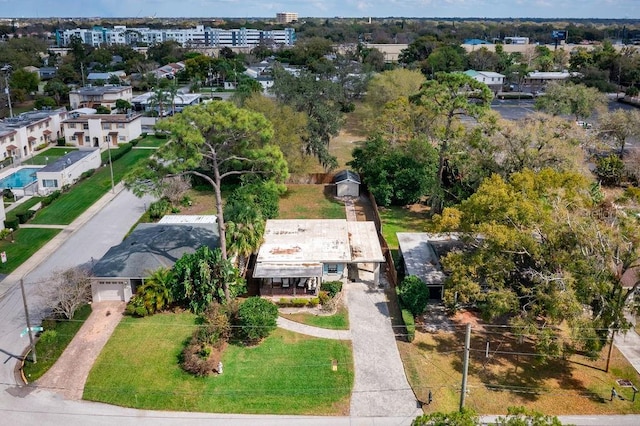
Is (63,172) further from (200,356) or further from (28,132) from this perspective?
(200,356)

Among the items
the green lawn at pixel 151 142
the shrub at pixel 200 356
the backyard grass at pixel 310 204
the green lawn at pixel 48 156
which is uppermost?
the green lawn at pixel 151 142

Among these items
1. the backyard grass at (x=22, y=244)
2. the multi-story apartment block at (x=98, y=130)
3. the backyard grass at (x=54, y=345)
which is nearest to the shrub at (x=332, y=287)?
the backyard grass at (x=54, y=345)

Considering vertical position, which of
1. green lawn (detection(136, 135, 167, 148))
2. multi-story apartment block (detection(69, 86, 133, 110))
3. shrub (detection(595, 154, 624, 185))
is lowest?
green lawn (detection(136, 135, 167, 148))

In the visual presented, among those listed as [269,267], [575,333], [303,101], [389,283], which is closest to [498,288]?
[575,333]

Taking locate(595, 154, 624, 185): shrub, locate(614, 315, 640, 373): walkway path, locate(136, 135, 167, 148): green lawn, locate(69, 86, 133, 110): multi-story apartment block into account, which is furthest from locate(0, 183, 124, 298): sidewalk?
locate(595, 154, 624, 185): shrub

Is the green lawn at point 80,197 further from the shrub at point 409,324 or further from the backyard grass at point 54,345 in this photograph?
the shrub at point 409,324

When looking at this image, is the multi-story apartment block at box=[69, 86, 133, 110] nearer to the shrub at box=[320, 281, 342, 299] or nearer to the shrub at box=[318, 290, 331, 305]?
the shrub at box=[320, 281, 342, 299]
